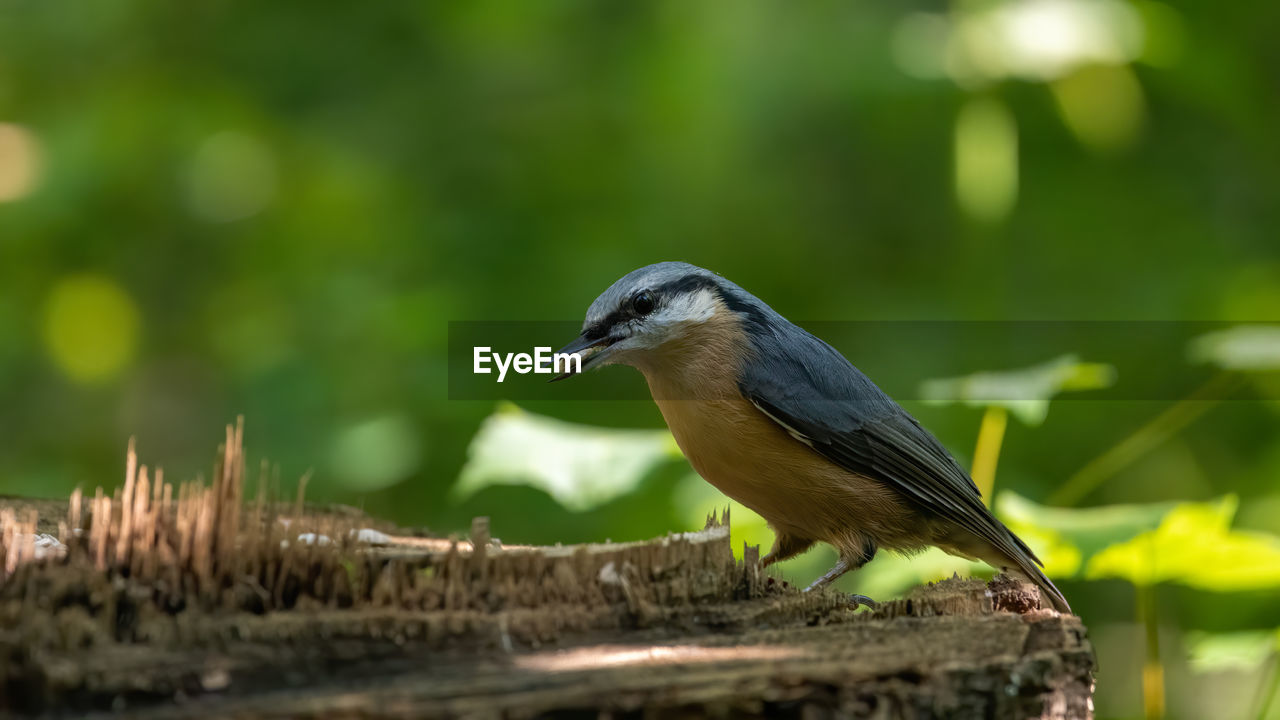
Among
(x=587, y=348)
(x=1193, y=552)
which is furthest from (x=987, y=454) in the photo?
(x=587, y=348)

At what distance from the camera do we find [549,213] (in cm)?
753

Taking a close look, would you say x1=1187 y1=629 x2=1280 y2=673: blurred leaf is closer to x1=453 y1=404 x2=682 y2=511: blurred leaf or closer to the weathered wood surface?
the weathered wood surface

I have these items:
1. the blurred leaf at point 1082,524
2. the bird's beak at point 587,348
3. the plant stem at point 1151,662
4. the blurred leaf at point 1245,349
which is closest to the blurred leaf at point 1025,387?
the blurred leaf at point 1082,524

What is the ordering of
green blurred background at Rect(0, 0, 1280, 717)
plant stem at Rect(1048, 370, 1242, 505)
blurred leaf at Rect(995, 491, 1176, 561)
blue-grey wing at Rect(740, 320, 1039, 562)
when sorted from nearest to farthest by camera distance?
blurred leaf at Rect(995, 491, 1176, 561) → blue-grey wing at Rect(740, 320, 1039, 562) → plant stem at Rect(1048, 370, 1242, 505) → green blurred background at Rect(0, 0, 1280, 717)

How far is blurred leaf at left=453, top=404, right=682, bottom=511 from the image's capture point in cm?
388

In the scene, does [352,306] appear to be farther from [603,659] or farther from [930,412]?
[603,659]

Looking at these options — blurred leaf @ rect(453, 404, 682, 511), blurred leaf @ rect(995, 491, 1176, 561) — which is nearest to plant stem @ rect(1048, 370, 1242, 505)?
blurred leaf @ rect(995, 491, 1176, 561)

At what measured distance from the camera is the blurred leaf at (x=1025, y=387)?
3701mm

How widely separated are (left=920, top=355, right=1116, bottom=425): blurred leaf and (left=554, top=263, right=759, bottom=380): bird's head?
2.78 feet

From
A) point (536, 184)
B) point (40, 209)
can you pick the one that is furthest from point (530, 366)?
point (40, 209)

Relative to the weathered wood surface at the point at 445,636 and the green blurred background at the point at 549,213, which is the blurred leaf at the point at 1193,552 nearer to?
the weathered wood surface at the point at 445,636

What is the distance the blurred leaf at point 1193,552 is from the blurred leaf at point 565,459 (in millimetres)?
1601

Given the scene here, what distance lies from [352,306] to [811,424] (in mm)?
4308

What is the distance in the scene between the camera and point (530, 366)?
15.1 feet
